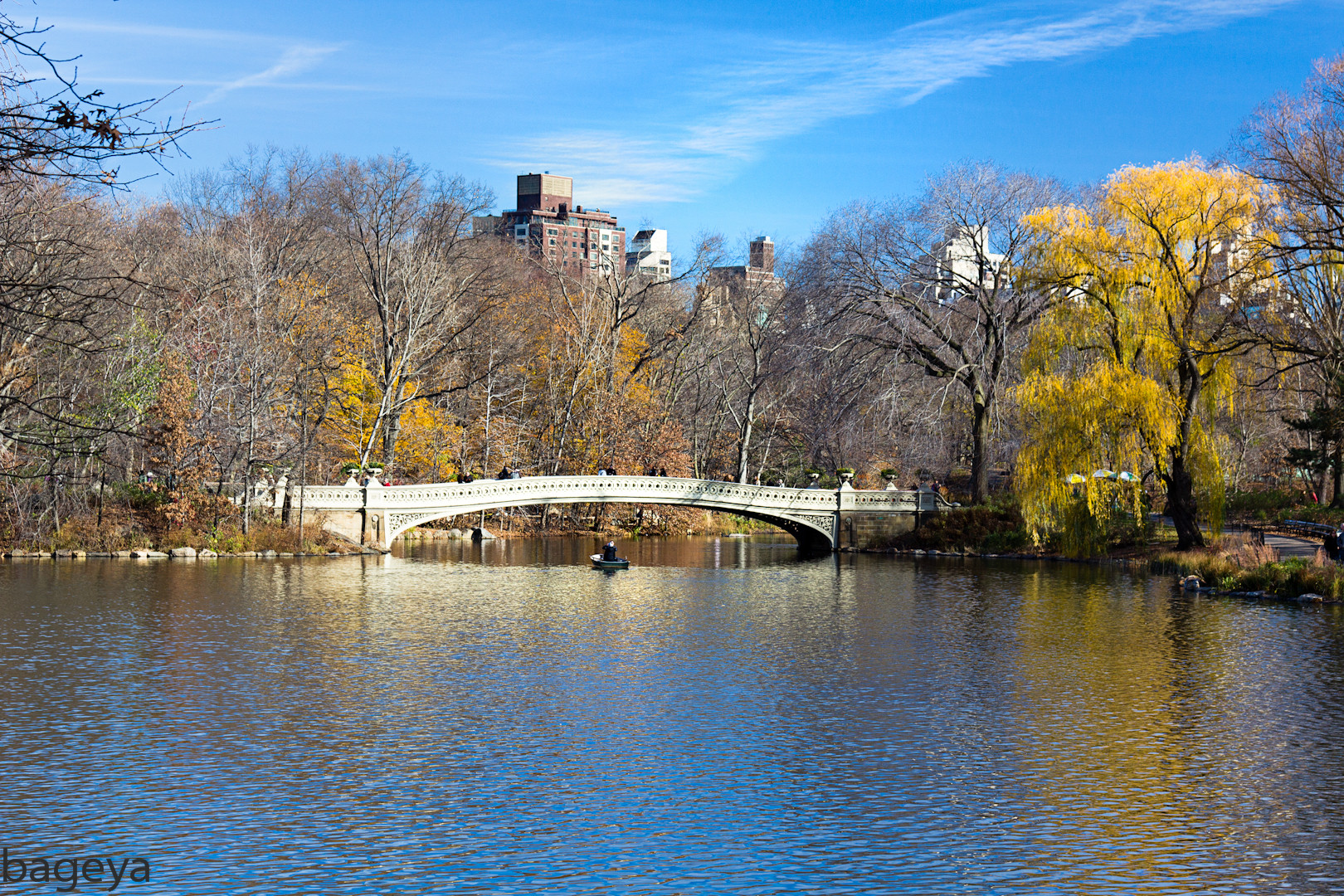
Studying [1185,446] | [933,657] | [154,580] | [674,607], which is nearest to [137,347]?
[154,580]

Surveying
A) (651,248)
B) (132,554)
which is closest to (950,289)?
(132,554)

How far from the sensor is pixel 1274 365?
1368 inches

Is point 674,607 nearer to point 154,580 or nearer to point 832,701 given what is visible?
point 832,701

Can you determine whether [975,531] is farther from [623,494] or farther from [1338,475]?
[623,494]

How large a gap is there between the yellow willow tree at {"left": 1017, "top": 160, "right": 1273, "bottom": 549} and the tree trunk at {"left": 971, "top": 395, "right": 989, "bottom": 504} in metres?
5.94

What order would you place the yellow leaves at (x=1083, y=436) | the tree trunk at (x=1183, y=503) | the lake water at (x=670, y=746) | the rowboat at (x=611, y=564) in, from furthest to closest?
1. the rowboat at (x=611, y=564)
2. the tree trunk at (x=1183, y=503)
3. the yellow leaves at (x=1083, y=436)
4. the lake water at (x=670, y=746)

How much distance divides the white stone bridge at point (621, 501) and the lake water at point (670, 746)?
1319 cm

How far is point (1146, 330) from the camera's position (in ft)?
116

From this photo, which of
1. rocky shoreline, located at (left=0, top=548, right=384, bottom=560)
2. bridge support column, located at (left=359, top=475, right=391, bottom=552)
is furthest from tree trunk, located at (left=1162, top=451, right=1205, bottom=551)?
rocky shoreline, located at (left=0, top=548, right=384, bottom=560)

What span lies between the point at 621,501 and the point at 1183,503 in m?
20.3

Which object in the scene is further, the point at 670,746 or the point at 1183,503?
the point at 1183,503

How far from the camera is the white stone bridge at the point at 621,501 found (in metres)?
41.6

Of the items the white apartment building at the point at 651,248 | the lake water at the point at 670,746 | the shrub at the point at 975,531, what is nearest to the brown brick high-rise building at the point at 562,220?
the white apartment building at the point at 651,248

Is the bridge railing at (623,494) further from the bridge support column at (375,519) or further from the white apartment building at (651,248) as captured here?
the white apartment building at (651,248)
